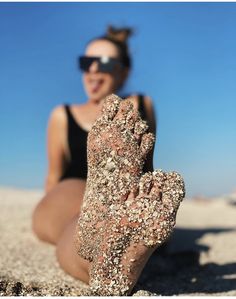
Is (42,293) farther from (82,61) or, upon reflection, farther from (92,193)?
(82,61)

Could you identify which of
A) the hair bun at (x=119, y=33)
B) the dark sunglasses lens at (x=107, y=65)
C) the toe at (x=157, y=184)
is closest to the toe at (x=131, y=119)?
the toe at (x=157, y=184)

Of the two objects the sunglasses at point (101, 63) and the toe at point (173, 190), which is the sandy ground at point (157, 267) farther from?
the sunglasses at point (101, 63)

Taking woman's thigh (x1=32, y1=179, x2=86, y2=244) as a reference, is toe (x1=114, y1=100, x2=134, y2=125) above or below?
above

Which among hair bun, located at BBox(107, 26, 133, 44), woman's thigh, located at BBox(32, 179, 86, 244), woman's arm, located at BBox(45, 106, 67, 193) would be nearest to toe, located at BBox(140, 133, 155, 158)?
woman's thigh, located at BBox(32, 179, 86, 244)

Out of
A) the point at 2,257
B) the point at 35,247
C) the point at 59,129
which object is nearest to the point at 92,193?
the point at 2,257

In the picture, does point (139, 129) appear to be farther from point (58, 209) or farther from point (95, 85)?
point (95, 85)

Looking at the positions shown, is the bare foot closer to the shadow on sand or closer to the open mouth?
the shadow on sand
